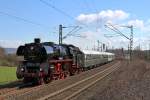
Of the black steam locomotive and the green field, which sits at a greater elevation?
the black steam locomotive

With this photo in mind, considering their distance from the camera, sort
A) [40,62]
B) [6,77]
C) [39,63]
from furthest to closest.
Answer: [6,77] → [40,62] → [39,63]

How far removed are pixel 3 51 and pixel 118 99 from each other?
61.3m

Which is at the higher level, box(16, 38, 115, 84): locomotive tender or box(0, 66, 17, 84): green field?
box(16, 38, 115, 84): locomotive tender

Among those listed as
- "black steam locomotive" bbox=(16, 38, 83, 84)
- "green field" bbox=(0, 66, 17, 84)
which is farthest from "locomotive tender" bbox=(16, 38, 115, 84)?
"green field" bbox=(0, 66, 17, 84)

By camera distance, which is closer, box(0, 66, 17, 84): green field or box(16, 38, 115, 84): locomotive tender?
box(16, 38, 115, 84): locomotive tender

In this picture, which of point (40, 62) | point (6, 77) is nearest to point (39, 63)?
point (40, 62)

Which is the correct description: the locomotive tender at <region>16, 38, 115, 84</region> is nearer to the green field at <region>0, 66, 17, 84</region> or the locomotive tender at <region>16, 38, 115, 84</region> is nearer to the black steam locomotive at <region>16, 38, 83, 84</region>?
the black steam locomotive at <region>16, 38, 83, 84</region>

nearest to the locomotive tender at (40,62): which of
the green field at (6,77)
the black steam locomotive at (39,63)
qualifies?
the black steam locomotive at (39,63)

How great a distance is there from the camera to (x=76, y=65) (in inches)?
1641

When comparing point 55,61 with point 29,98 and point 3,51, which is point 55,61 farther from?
point 3,51

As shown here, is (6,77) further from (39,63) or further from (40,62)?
(39,63)

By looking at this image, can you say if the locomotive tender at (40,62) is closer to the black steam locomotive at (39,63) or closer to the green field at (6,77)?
the black steam locomotive at (39,63)

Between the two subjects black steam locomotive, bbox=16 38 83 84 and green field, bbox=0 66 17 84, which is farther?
green field, bbox=0 66 17 84

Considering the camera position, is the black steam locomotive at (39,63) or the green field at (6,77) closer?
the black steam locomotive at (39,63)
